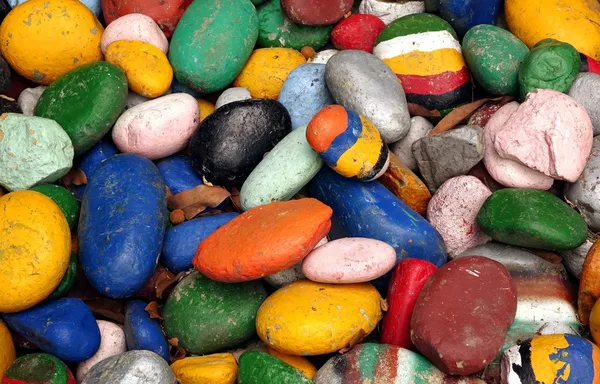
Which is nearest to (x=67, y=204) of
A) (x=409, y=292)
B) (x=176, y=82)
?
(x=176, y=82)

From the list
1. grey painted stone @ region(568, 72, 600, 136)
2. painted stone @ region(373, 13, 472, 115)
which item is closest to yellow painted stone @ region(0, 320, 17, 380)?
painted stone @ region(373, 13, 472, 115)

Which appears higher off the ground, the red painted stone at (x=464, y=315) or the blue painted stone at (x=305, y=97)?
the blue painted stone at (x=305, y=97)

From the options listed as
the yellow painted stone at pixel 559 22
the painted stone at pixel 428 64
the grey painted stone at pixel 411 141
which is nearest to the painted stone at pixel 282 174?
the grey painted stone at pixel 411 141

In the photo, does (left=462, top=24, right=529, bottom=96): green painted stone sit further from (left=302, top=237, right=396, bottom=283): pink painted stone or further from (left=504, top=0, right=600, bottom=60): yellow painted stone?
(left=302, top=237, right=396, bottom=283): pink painted stone

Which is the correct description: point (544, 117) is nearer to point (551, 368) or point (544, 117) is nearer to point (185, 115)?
point (551, 368)

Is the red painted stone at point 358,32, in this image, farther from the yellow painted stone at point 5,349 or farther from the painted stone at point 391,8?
the yellow painted stone at point 5,349

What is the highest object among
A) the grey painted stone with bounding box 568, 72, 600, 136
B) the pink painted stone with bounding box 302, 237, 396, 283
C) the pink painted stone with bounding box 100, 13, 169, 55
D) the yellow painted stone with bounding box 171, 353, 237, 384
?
the pink painted stone with bounding box 100, 13, 169, 55
